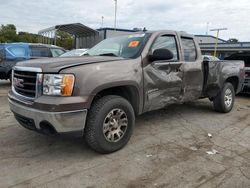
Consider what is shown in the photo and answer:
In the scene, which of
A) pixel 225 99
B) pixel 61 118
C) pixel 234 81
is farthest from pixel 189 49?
pixel 61 118

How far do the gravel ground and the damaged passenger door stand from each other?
0.65 meters

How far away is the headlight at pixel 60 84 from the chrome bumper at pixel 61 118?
257 mm

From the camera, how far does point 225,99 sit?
6.39 m

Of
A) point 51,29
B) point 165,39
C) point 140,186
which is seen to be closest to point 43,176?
point 140,186

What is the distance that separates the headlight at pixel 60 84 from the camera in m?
3.16

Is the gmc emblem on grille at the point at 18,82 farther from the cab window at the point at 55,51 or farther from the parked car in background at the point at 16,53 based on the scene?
the cab window at the point at 55,51

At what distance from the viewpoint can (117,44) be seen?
472 cm

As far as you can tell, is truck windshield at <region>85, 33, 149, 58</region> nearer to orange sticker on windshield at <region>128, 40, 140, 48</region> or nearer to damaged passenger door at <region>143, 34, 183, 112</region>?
orange sticker on windshield at <region>128, 40, 140, 48</region>

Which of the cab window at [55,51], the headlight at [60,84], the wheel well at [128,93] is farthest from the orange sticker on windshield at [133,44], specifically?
the cab window at [55,51]

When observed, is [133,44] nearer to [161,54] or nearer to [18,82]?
[161,54]

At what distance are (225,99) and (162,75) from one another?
2734 millimetres

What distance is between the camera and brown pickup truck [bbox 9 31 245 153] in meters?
3.19

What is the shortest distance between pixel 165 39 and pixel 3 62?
722cm

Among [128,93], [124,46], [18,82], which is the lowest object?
[128,93]
